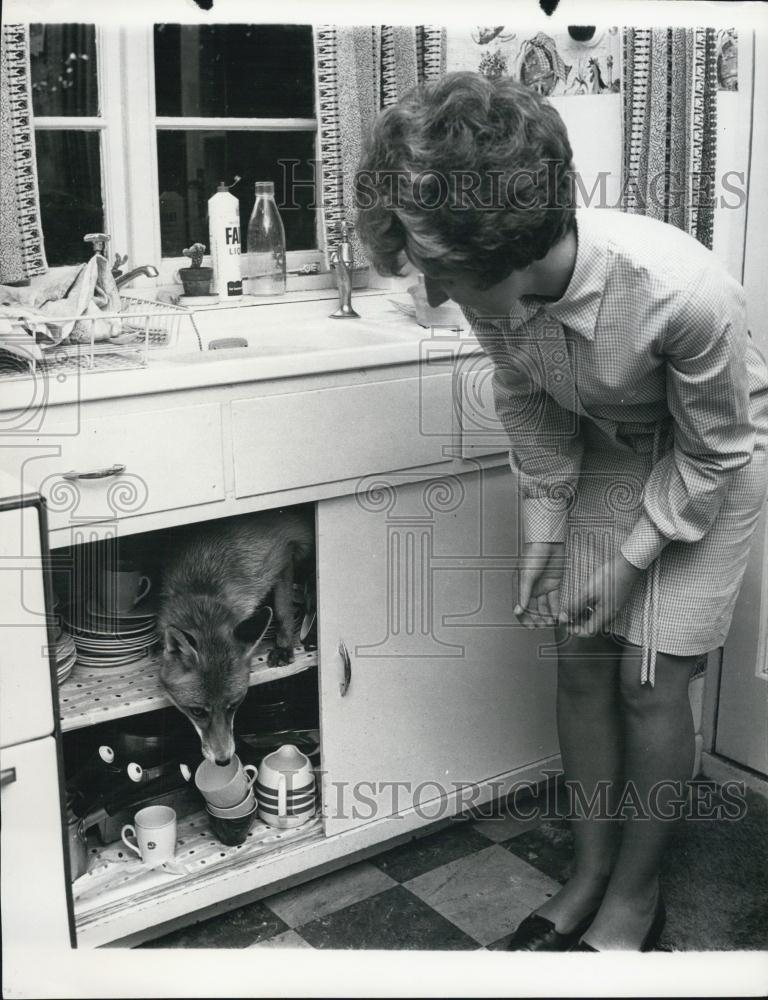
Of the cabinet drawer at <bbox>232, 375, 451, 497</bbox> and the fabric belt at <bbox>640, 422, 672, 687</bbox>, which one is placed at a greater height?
the cabinet drawer at <bbox>232, 375, 451, 497</bbox>

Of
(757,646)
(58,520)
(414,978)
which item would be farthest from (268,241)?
(414,978)

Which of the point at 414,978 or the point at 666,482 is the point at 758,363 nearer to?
the point at 666,482

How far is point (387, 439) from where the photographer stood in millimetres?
1968

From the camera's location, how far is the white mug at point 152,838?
6.29ft

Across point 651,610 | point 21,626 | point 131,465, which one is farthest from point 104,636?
point 651,610

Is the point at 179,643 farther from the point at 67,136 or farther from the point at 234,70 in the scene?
the point at 234,70

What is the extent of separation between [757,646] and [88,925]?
4.87ft

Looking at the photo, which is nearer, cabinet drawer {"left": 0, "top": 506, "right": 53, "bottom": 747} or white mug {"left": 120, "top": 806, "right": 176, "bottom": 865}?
cabinet drawer {"left": 0, "top": 506, "right": 53, "bottom": 747}

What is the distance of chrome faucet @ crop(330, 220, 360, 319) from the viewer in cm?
237

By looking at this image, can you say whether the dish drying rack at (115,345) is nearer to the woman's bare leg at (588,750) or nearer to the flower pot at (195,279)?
the flower pot at (195,279)

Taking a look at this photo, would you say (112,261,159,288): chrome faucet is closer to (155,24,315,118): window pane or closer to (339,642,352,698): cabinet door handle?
(155,24,315,118): window pane

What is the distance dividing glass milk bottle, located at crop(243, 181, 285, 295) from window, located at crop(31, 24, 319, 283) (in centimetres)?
3

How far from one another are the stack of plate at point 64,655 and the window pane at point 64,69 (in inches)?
40.8

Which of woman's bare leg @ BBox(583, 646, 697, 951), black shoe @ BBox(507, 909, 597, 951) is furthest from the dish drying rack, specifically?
black shoe @ BBox(507, 909, 597, 951)
